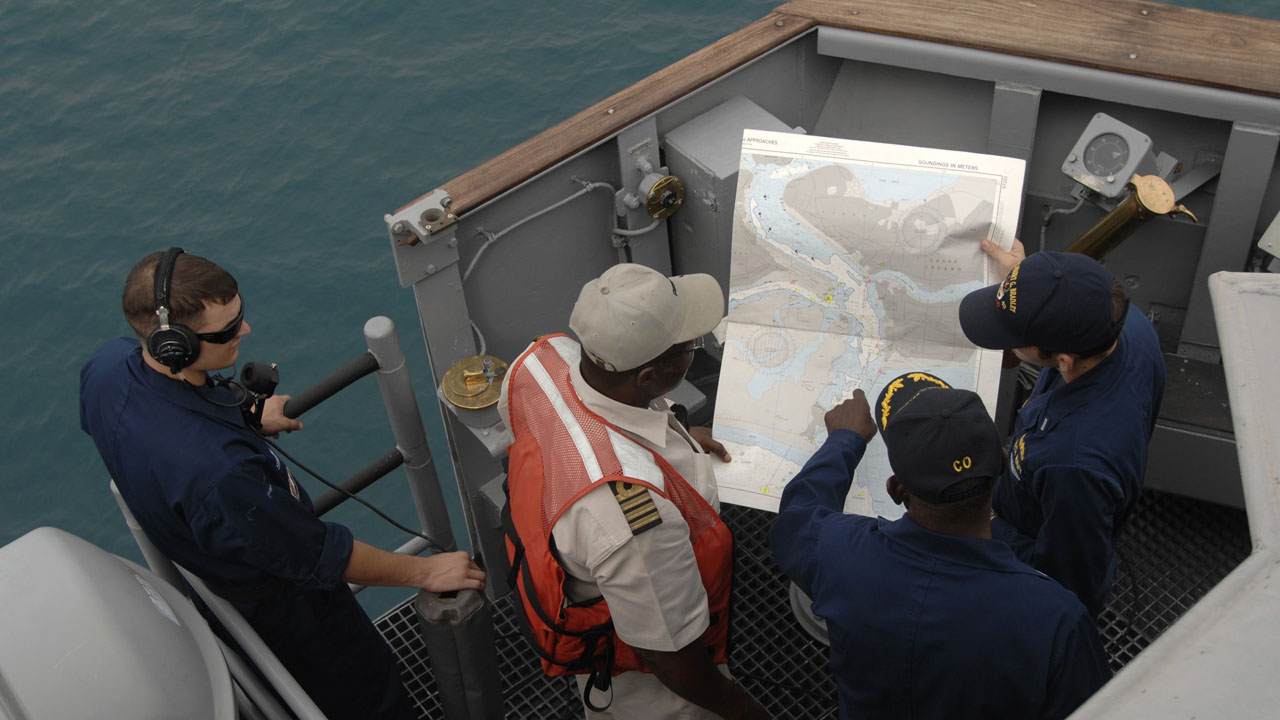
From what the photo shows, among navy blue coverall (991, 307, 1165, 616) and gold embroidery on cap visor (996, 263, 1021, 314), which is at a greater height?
gold embroidery on cap visor (996, 263, 1021, 314)

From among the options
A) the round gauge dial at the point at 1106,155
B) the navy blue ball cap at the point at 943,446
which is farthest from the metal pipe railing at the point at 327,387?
the round gauge dial at the point at 1106,155

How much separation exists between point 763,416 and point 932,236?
703 mm

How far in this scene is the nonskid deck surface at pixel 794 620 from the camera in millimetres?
3420

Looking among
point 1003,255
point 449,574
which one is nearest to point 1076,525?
point 1003,255

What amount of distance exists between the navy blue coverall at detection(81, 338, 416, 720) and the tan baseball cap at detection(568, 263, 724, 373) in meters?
0.81

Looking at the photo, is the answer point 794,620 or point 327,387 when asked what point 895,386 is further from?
point 327,387

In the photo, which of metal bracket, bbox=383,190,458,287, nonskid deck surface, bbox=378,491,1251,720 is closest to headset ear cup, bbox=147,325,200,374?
metal bracket, bbox=383,190,458,287

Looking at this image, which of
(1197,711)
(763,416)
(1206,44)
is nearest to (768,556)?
(763,416)

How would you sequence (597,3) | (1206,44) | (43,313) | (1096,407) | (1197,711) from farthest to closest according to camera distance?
(597,3) → (43,313) → (1206,44) → (1096,407) → (1197,711)

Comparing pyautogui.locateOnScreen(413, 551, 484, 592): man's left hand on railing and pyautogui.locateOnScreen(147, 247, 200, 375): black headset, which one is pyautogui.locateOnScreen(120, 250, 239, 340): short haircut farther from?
pyautogui.locateOnScreen(413, 551, 484, 592): man's left hand on railing

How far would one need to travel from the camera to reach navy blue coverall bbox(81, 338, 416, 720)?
2.49 metres

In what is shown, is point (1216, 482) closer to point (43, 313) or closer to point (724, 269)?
point (724, 269)

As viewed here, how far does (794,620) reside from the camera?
11.9 ft

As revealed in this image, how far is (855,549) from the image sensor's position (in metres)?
2.31
